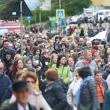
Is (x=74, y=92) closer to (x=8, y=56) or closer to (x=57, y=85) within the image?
(x=57, y=85)

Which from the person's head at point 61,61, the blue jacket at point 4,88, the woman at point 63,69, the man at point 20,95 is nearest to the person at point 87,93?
the blue jacket at point 4,88

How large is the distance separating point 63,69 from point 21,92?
9.57 meters

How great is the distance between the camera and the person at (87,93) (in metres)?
13.8

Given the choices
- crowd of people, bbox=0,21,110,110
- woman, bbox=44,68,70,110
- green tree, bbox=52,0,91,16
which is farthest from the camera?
green tree, bbox=52,0,91,16

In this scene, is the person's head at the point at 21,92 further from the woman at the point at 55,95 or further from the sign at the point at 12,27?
the sign at the point at 12,27

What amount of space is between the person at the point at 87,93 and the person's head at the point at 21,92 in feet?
16.8

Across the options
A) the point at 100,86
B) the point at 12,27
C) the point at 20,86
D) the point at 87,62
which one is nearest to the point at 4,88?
the point at 100,86

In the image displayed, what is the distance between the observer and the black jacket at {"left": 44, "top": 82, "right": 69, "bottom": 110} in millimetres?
12789

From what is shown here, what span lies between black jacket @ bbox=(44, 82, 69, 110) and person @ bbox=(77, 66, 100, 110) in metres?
0.91

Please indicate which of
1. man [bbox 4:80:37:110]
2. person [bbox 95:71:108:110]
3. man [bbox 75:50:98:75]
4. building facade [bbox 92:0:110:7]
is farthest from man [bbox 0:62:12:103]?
building facade [bbox 92:0:110:7]

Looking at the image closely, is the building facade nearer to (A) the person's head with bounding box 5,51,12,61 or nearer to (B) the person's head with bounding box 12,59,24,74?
(A) the person's head with bounding box 5,51,12,61

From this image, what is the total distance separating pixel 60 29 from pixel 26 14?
100 ft

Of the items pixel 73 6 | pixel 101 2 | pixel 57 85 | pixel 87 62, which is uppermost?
pixel 57 85

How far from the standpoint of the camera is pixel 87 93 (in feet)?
45.3
